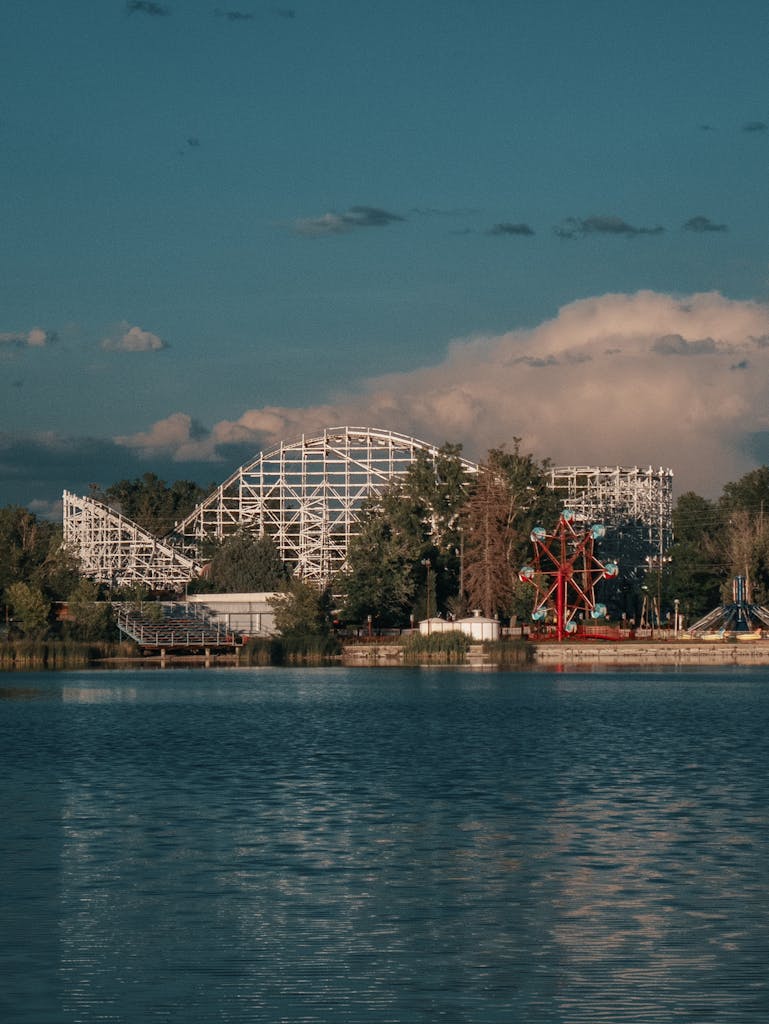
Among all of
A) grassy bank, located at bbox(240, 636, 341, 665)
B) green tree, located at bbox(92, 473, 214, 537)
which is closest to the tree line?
grassy bank, located at bbox(240, 636, 341, 665)

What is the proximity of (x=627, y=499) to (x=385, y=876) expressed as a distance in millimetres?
112913

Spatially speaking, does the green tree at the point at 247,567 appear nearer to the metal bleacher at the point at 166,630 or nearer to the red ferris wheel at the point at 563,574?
the metal bleacher at the point at 166,630

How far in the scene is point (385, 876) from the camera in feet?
60.2

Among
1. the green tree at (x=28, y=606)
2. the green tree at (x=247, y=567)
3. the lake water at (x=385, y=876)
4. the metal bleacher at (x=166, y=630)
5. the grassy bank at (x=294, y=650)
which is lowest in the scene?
the lake water at (x=385, y=876)

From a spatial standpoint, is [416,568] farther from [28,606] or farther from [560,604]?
[28,606]

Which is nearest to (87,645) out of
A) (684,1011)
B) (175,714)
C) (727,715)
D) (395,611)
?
(395,611)

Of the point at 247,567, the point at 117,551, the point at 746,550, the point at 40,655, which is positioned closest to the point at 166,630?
the point at 247,567

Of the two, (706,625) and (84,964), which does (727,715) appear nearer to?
(84,964)

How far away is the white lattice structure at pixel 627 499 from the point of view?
12581 centimetres

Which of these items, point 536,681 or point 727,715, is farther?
point 536,681

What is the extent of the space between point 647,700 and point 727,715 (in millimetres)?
8477

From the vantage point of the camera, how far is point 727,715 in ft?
151

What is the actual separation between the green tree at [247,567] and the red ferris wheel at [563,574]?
1798 centimetres

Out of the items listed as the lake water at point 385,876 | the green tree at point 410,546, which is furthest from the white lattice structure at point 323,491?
the lake water at point 385,876
